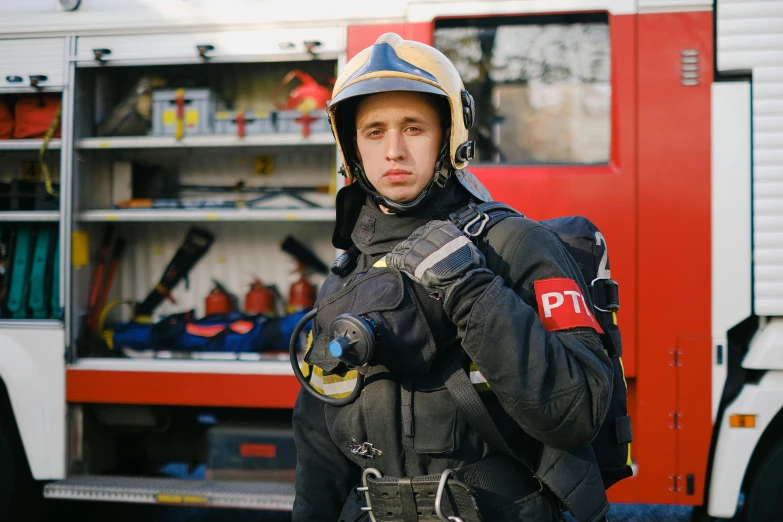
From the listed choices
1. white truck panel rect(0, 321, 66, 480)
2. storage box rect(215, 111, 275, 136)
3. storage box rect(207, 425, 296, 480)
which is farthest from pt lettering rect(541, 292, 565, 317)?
white truck panel rect(0, 321, 66, 480)

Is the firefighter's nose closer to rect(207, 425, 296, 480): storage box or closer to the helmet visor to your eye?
the helmet visor

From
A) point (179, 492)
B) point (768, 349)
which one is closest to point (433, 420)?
point (768, 349)

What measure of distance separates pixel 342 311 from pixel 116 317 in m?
3.21

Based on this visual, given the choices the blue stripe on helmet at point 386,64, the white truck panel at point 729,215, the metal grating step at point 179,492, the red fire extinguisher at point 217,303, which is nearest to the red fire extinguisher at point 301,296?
the red fire extinguisher at point 217,303

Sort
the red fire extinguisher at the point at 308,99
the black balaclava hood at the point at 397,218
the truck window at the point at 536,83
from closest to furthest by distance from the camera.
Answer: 1. the black balaclava hood at the point at 397,218
2. the truck window at the point at 536,83
3. the red fire extinguisher at the point at 308,99

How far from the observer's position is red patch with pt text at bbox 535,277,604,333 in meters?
1.30

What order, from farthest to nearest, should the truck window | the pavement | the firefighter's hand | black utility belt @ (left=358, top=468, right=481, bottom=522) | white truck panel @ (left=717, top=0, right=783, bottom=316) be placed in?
the pavement
the truck window
white truck panel @ (left=717, top=0, right=783, bottom=316)
black utility belt @ (left=358, top=468, right=481, bottom=522)
the firefighter's hand

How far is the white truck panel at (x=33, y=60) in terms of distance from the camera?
3.40 m

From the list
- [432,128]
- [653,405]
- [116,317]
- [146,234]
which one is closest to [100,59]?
[146,234]

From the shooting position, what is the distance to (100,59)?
3.35 meters

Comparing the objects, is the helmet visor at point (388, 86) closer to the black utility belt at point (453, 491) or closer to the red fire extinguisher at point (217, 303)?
the black utility belt at point (453, 491)

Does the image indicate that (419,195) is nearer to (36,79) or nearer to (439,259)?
(439,259)

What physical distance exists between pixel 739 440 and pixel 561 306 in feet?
6.51

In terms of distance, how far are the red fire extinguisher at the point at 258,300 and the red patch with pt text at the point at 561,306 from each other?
296cm
